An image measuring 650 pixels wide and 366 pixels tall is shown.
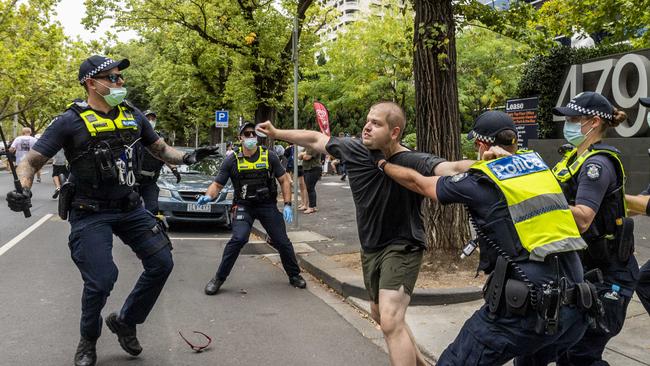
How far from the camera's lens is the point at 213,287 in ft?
20.5

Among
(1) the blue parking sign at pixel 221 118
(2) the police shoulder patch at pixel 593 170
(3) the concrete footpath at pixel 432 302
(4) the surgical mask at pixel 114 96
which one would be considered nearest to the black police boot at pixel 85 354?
(4) the surgical mask at pixel 114 96

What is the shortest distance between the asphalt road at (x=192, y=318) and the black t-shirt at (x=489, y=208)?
6.59 feet

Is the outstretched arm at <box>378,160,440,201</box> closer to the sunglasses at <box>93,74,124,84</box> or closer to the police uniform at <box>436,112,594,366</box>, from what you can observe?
the police uniform at <box>436,112,594,366</box>

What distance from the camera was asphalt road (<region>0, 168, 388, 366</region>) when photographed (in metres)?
4.31

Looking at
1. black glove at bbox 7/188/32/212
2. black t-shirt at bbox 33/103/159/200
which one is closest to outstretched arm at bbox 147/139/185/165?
black t-shirt at bbox 33/103/159/200

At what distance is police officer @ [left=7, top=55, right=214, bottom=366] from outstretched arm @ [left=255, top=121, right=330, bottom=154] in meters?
0.77

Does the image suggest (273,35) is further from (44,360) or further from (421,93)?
(44,360)

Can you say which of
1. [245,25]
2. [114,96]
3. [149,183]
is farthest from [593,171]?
[245,25]

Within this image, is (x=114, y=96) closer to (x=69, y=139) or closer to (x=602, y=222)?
(x=69, y=139)

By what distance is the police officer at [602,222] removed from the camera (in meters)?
3.19

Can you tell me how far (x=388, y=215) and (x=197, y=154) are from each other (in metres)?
1.71

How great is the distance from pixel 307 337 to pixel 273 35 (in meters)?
12.7

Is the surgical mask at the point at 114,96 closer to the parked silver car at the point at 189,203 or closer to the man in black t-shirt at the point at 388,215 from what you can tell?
the man in black t-shirt at the point at 388,215

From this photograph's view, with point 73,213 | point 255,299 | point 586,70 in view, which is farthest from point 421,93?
point 586,70
